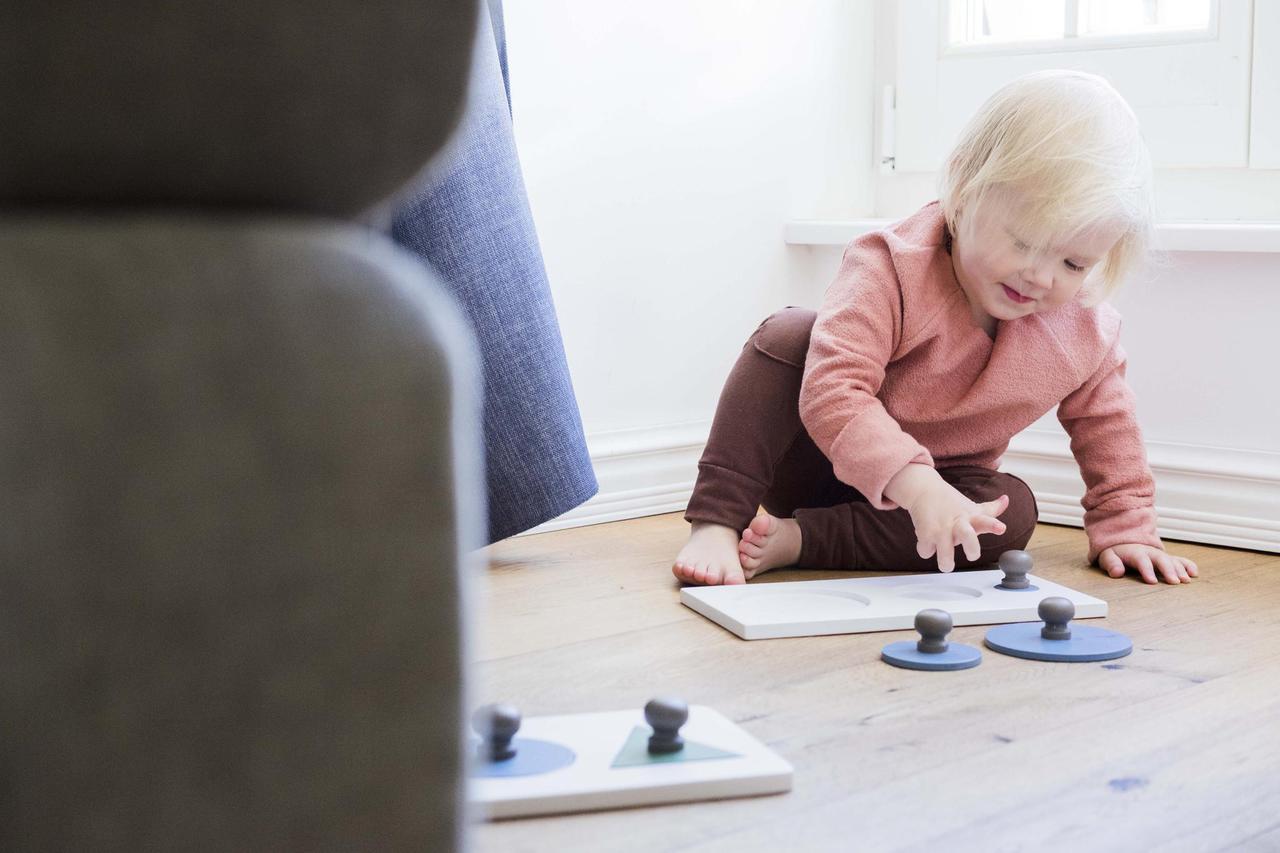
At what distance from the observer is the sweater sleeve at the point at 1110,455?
133 cm

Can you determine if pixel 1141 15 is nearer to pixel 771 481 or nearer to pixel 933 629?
pixel 771 481

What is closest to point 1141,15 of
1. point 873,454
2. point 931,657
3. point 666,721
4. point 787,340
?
point 787,340

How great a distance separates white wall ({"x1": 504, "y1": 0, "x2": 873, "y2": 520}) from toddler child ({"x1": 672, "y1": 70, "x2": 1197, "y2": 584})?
27cm

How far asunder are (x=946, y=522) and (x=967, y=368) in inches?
9.5

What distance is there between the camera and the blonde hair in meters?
1.21

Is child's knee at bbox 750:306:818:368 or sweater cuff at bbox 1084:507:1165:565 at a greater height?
child's knee at bbox 750:306:818:368

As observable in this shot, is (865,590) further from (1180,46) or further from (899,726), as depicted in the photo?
(1180,46)

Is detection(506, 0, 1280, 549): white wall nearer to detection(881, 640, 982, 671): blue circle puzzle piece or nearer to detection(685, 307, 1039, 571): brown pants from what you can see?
detection(685, 307, 1039, 571): brown pants

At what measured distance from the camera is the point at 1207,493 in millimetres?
1453

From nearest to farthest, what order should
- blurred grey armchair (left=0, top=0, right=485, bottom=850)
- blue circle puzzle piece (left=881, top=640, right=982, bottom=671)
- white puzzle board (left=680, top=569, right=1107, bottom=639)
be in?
1. blurred grey armchair (left=0, top=0, right=485, bottom=850)
2. blue circle puzzle piece (left=881, top=640, right=982, bottom=671)
3. white puzzle board (left=680, top=569, right=1107, bottom=639)

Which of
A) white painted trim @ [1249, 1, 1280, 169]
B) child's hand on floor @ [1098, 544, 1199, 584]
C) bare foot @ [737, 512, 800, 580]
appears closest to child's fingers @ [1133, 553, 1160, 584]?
child's hand on floor @ [1098, 544, 1199, 584]

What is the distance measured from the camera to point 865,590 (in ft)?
3.93

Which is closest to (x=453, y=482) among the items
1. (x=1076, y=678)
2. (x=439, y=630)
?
(x=439, y=630)

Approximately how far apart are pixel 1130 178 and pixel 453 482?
42.2 inches
